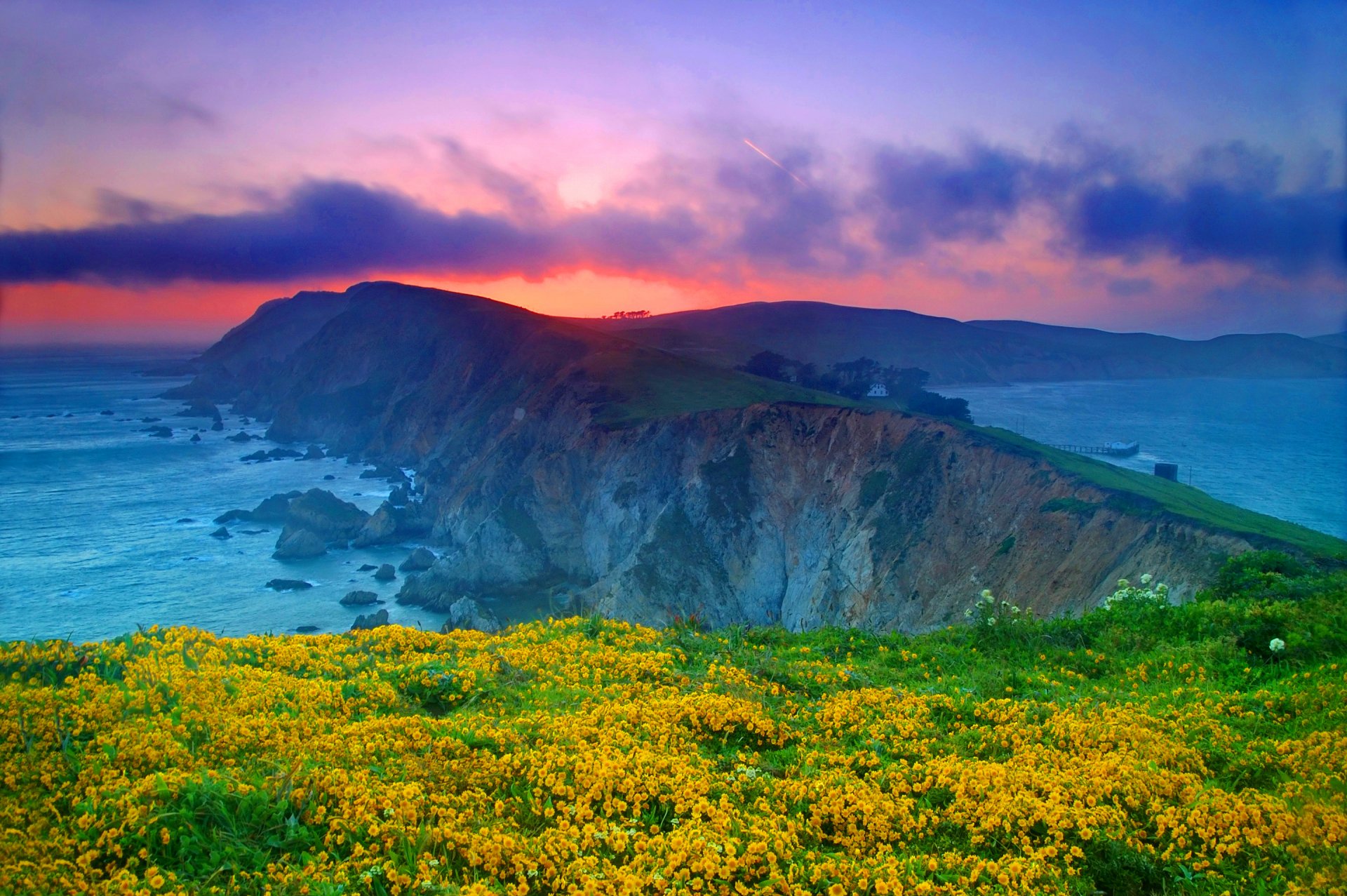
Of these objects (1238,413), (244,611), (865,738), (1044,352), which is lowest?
(244,611)

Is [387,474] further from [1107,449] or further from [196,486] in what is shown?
[1107,449]

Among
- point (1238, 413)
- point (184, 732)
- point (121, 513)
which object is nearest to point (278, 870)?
point (184, 732)

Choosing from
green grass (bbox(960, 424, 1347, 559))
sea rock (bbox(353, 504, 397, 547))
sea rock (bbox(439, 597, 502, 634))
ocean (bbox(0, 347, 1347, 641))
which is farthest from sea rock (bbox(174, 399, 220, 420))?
green grass (bbox(960, 424, 1347, 559))

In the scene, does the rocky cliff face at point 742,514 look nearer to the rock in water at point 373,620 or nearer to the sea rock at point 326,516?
the sea rock at point 326,516

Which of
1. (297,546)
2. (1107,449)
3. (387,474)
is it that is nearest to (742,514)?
(297,546)

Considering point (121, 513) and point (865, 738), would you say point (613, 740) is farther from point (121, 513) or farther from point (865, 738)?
point (121, 513)
